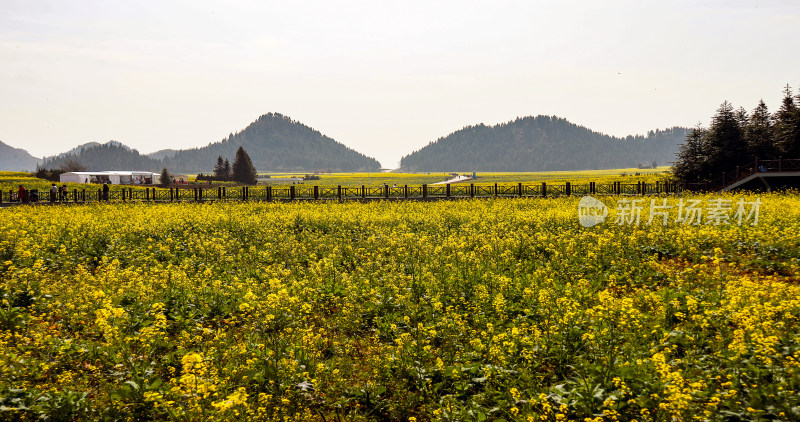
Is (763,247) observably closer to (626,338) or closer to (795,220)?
(795,220)

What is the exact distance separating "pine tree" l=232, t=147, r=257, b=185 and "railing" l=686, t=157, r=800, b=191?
87.4 meters

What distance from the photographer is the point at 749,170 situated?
3781 cm

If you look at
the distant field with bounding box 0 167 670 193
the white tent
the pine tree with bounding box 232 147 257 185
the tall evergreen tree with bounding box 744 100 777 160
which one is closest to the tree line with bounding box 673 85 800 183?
the tall evergreen tree with bounding box 744 100 777 160

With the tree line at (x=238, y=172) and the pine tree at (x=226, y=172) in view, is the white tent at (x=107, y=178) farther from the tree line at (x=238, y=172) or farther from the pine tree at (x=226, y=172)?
the pine tree at (x=226, y=172)

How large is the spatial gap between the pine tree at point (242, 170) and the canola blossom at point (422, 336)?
3672 inches

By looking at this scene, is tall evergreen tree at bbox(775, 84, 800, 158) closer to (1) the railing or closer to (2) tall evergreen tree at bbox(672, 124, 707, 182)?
(1) the railing

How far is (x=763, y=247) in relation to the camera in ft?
43.6

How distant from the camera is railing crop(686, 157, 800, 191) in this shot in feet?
116

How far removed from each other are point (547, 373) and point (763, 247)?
10992 mm

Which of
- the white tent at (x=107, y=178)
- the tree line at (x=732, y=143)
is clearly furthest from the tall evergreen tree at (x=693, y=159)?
the white tent at (x=107, y=178)

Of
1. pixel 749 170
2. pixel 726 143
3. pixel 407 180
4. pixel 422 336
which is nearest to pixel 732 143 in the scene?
pixel 726 143

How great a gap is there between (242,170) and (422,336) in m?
105

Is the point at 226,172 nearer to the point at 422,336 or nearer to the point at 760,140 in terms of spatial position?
the point at 760,140

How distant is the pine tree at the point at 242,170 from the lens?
343ft
